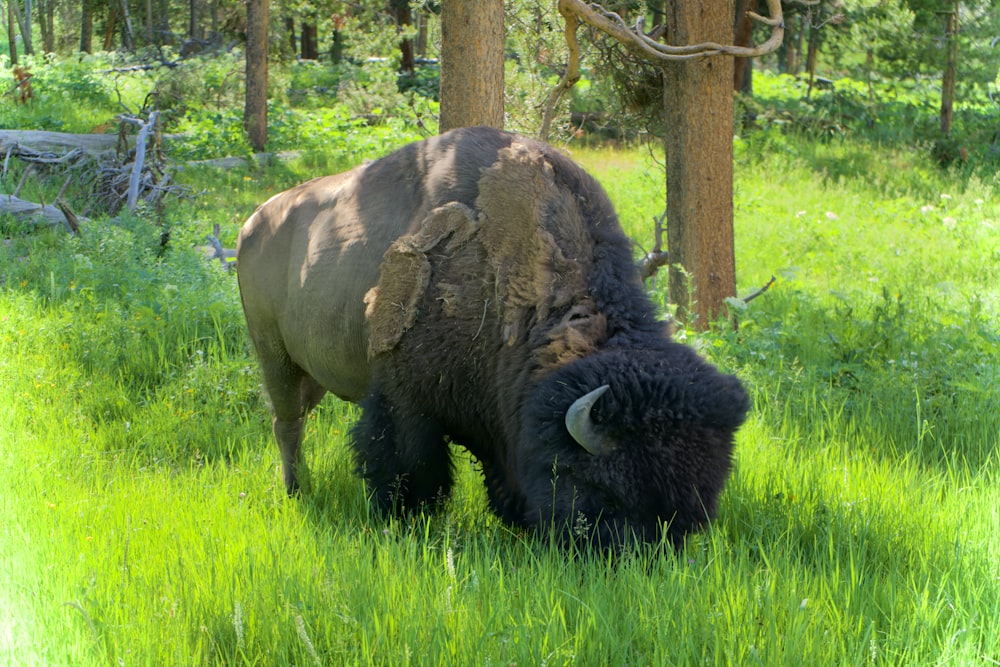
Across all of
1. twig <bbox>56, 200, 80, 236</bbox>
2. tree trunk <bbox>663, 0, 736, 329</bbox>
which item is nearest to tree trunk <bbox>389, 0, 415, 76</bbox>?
twig <bbox>56, 200, 80, 236</bbox>

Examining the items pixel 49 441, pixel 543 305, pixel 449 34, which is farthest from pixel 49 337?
pixel 543 305

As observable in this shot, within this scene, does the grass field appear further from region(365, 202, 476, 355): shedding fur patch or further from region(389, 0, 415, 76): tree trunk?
region(389, 0, 415, 76): tree trunk

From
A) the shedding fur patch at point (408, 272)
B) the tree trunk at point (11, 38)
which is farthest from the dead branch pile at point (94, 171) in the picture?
the tree trunk at point (11, 38)

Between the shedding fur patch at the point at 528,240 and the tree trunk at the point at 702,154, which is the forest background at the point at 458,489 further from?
the shedding fur patch at the point at 528,240

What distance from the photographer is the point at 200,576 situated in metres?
3.29

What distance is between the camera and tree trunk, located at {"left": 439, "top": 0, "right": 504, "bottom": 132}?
609cm

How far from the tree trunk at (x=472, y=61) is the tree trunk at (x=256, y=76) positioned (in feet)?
39.8

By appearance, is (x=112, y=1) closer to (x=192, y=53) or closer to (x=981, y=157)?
(x=192, y=53)

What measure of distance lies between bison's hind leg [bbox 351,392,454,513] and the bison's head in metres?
0.80

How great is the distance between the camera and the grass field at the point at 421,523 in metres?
2.87

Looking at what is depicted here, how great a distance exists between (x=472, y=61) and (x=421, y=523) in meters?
3.36

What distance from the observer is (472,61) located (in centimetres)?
614

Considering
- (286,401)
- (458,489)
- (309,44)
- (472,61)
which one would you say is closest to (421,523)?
(458,489)

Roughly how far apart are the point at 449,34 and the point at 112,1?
108ft
